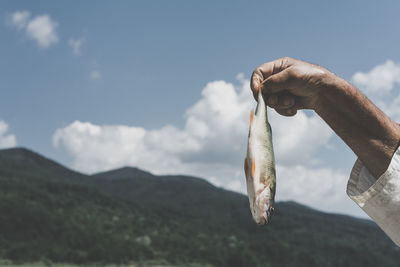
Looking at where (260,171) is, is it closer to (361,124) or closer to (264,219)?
(264,219)

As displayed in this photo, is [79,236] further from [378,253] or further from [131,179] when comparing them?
[131,179]

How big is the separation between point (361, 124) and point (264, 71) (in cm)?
91

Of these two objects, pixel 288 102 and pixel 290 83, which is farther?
pixel 288 102

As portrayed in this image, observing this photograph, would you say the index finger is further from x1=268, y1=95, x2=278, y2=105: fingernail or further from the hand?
x1=268, y1=95, x2=278, y2=105: fingernail

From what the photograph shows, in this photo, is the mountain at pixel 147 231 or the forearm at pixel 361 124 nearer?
the forearm at pixel 361 124

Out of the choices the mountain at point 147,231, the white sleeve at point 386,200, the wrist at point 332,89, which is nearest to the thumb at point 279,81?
the wrist at point 332,89

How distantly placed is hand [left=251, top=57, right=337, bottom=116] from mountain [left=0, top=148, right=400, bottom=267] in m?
25.4

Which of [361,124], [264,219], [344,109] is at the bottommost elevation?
Result: [264,219]

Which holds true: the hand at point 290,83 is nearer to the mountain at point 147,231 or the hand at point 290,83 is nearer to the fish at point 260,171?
the fish at point 260,171

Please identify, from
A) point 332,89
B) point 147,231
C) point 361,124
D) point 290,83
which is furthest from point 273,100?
point 147,231

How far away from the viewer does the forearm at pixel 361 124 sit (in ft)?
8.82

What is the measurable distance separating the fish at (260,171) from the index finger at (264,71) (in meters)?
0.08

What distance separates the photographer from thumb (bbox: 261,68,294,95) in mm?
2941

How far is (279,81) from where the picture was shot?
9.82 ft
